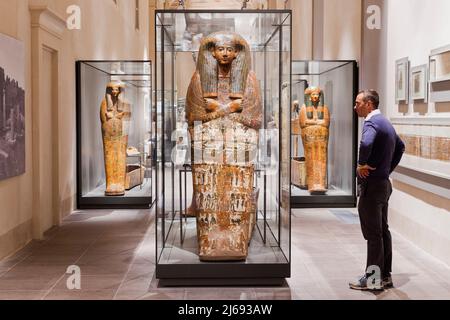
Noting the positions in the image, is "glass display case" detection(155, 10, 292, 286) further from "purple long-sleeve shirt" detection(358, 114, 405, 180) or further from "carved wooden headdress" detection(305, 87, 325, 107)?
"carved wooden headdress" detection(305, 87, 325, 107)

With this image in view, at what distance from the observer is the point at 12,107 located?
24.0ft

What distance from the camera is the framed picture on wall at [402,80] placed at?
327 inches

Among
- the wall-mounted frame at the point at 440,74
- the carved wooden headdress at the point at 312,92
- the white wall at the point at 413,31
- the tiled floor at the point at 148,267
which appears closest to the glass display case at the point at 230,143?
the tiled floor at the point at 148,267

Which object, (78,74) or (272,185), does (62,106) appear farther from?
(272,185)

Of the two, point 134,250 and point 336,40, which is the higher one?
point 336,40

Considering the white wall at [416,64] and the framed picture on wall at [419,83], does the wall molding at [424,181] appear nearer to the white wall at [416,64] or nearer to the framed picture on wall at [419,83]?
the white wall at [416,64]

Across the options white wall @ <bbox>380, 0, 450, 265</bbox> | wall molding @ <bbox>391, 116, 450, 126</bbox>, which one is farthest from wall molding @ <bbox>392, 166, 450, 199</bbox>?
wall molding @ <bbox>391, 116, 450, 126</bbox>

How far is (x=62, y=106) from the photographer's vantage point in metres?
9.98

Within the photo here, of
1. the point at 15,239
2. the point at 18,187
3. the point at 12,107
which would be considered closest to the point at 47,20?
the point at 12,107

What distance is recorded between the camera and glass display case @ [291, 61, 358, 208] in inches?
445

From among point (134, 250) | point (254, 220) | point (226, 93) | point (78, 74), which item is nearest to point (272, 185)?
point (254, 220)

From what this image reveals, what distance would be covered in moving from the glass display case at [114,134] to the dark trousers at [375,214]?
19.4ft

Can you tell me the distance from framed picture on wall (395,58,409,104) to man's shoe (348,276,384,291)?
3091 millimetres

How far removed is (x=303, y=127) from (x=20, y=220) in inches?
210
